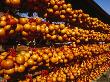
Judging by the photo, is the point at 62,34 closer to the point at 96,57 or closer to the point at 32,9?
the point at 32,9

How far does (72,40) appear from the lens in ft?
18.0

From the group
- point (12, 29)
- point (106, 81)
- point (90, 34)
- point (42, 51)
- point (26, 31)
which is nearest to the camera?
point (12, 29)

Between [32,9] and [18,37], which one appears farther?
[32,9]

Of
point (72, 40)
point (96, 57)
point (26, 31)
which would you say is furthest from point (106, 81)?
point (26, 31)

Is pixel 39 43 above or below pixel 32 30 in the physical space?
below

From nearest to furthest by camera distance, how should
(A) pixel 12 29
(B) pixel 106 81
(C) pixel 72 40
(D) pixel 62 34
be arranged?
(A) pixel 12 29 → (D) pixel 62 34 → (C) pixel 72 40 → (B) pixel 106 81

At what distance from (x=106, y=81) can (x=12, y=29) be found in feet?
19.0

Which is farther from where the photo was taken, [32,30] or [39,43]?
[39,43]

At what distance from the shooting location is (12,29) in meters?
3.26

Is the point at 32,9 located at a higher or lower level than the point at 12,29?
higher

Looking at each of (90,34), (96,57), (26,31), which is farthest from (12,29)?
(96,57)

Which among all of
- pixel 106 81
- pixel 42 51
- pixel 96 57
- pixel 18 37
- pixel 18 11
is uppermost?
pixel 18 11

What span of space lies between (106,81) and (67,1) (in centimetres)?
381

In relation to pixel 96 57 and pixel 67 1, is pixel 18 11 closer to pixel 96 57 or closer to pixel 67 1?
pixel 67 1
